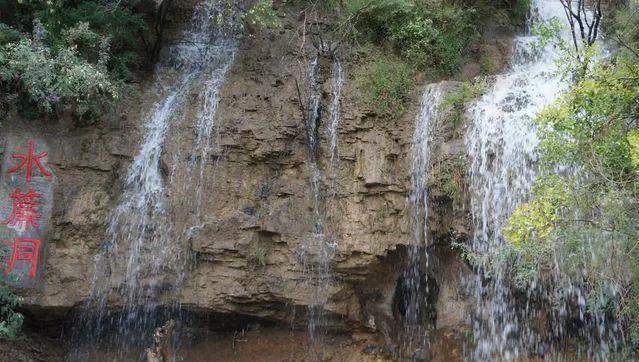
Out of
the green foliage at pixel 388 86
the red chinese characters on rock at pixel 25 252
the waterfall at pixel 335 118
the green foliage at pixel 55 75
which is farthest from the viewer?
the green foliage at pixel 388 86

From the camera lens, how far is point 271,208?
8.14m

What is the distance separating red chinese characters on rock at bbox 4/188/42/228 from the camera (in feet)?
25.3

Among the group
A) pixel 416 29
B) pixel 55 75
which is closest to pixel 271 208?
pixel 55 75

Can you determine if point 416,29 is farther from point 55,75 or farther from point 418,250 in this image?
point 55,75

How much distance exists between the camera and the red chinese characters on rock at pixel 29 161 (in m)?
7.97

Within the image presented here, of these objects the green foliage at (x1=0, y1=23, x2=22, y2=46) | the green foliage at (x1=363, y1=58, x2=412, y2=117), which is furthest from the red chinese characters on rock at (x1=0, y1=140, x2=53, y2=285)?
the green foliage at (x1=363, y1=58, x2=412, y2=117)

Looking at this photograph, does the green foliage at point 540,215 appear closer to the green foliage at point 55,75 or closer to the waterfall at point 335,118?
the waterfall at point 335,118

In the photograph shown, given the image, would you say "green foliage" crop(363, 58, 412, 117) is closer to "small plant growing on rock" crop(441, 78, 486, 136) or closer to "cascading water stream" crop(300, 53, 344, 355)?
"cascading water stream" crop(300, 53, 344, 355)

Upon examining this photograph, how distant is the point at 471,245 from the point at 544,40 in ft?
9.33

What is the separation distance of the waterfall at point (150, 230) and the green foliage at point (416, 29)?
8.69 feet

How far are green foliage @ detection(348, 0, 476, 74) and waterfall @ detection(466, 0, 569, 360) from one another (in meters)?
1.95

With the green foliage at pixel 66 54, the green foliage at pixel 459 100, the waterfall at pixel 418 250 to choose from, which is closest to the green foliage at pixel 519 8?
the green foliage at pixel 459 100

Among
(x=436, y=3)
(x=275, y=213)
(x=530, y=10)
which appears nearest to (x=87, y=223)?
(x=275, y=213)

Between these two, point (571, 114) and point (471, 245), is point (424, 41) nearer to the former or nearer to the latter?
point (471, 245)
